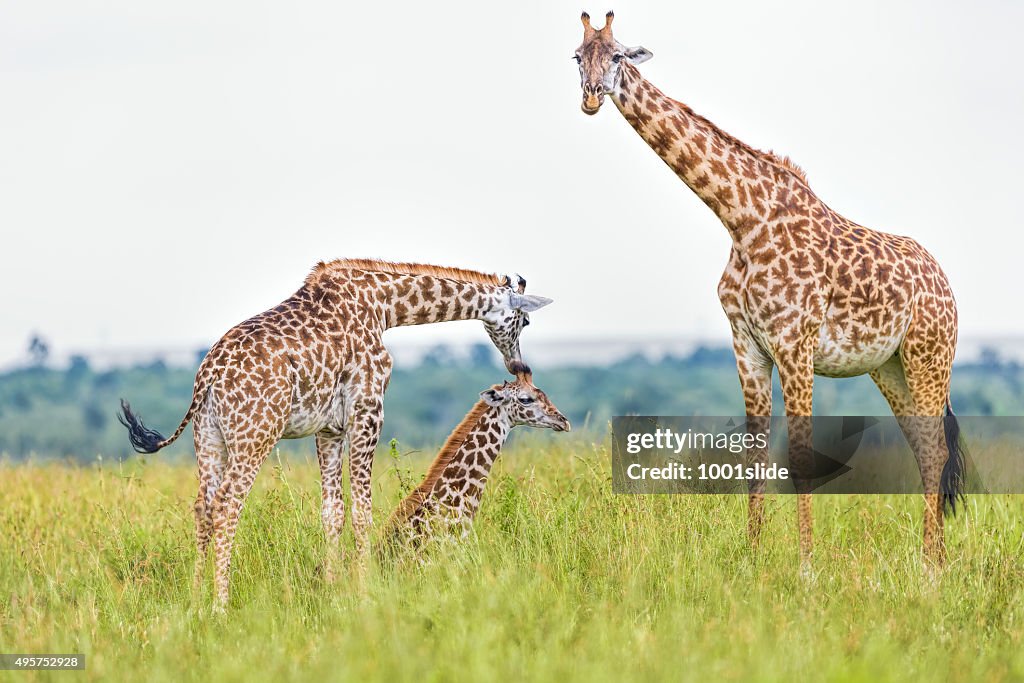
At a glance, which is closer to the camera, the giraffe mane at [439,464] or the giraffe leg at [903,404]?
the giraffe mane at [439,464]

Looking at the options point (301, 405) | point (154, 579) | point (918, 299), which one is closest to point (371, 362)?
point (301, 405)

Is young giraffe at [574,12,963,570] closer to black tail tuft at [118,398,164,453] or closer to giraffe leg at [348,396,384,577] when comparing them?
giraffe leg at [348,396,384,577]

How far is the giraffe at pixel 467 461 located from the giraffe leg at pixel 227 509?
1047mm

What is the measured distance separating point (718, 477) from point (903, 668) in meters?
2.76

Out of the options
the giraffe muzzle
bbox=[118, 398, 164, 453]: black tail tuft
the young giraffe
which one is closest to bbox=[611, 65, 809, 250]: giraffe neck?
the young giraffe

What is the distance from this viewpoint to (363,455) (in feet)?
28.7

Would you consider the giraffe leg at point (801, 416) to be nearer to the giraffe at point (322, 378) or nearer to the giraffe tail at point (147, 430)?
the giraffe at point (322, 378)

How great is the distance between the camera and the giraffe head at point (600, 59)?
27.4ft

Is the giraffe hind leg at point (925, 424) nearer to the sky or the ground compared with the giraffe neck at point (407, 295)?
nearer to the ground

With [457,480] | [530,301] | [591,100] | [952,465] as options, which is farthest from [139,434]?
[952,465]

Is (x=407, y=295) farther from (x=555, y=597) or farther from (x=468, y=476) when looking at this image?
(x=555, y=597)

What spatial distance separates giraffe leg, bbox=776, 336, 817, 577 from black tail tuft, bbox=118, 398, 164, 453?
4539 mm

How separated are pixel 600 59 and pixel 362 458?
130 inches

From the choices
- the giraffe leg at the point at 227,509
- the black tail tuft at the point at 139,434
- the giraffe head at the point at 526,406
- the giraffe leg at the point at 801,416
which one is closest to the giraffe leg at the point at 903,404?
the giraffe leg at the point at 801,416
